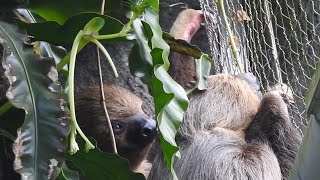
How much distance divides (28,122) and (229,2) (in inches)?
66.6

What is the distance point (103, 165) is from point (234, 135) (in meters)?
0.98

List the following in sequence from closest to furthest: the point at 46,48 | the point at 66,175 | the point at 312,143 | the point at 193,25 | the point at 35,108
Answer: the point at 312,143 < the point at 35,108 < the point at 66,175 < the point at 46,48 < the point at 193,25

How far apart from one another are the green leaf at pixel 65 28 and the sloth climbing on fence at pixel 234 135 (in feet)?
2.48

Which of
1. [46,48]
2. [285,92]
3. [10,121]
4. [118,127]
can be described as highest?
Result: [46,48]

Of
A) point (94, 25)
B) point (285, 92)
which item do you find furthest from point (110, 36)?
point (285, 92)

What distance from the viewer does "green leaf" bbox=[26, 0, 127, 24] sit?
2150 millimetres

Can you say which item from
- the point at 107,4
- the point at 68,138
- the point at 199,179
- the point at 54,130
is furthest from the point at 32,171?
the point at 199,179

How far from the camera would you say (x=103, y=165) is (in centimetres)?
191

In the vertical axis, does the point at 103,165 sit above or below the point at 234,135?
above

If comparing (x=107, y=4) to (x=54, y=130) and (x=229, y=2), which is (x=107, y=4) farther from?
(x=229, y=2)

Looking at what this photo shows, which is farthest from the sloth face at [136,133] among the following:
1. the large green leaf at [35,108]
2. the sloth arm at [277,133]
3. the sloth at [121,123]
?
the large green leaf at [35,108]

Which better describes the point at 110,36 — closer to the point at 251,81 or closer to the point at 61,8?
the point at 61,8

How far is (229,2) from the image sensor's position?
317 cm

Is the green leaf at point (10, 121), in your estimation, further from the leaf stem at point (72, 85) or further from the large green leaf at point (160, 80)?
the large green leaf at point (160, 80)
